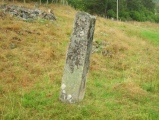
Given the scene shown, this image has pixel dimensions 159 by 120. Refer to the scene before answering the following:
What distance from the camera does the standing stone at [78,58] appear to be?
490 centimetres

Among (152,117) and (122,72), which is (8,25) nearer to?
(122,72)

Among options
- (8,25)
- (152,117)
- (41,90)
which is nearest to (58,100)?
(41,90)

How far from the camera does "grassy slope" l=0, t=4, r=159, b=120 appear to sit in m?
4.79

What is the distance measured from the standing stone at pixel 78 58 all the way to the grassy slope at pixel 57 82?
295mm

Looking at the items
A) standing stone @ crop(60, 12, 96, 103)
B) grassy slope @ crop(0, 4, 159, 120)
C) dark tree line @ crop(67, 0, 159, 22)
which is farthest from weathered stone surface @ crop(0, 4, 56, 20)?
dark tree line @ crop(67, 0, 159, 22)

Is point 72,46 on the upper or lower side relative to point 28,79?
upper

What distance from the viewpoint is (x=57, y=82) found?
254 inches

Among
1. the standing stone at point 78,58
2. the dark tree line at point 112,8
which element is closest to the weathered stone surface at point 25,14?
the standing stone at point 78,58

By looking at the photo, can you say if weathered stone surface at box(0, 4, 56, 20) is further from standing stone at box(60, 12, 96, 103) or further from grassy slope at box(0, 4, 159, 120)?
standing stone at box(60, 12, 96, 103)

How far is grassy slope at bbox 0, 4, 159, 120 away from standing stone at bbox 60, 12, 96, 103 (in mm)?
295

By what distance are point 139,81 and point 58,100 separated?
3.30 metres

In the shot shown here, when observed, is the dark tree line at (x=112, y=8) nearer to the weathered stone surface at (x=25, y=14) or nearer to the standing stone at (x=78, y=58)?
the weathered stone surface at (x=25, y=14)

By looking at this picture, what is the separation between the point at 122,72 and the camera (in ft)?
27.8

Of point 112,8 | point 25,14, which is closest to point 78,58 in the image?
point 25,14
